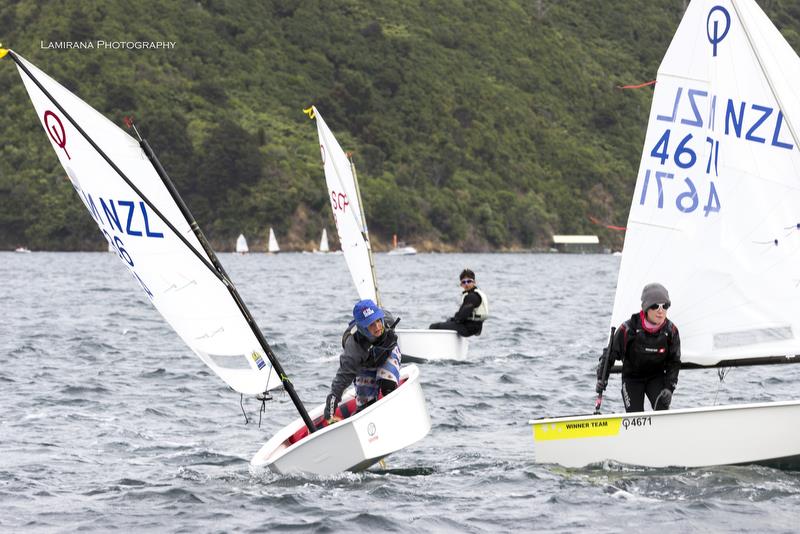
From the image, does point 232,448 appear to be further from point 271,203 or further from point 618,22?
point 618,22

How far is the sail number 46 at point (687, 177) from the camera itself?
38.9 feet

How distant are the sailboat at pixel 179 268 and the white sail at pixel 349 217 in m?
11.9

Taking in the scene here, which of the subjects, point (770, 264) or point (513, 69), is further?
point (513, 69)

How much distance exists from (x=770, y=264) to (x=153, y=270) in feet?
18.7

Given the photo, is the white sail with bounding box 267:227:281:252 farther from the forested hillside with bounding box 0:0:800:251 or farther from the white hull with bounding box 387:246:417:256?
the white hull with bounding box 387:246:417:256

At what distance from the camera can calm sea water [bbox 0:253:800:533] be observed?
10.0 metres

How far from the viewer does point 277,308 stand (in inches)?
1427

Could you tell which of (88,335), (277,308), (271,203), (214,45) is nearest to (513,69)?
(214,45)

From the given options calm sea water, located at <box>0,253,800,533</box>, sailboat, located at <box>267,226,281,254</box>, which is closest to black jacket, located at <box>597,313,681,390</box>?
calm sea water, located at <box>0,253,800,533</box>

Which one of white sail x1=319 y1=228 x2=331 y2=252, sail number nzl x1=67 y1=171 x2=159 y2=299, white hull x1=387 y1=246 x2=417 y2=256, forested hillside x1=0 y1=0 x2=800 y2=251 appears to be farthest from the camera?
forested hillside x1=0 y1=0 x2=800 y2=251

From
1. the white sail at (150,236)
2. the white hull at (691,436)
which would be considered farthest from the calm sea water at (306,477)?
the white sail at (150,236)

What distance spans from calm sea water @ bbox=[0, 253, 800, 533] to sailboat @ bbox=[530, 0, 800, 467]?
0.34m

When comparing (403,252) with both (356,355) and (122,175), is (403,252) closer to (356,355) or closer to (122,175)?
(356,355)

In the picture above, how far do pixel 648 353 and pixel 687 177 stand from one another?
1868 millimetres
